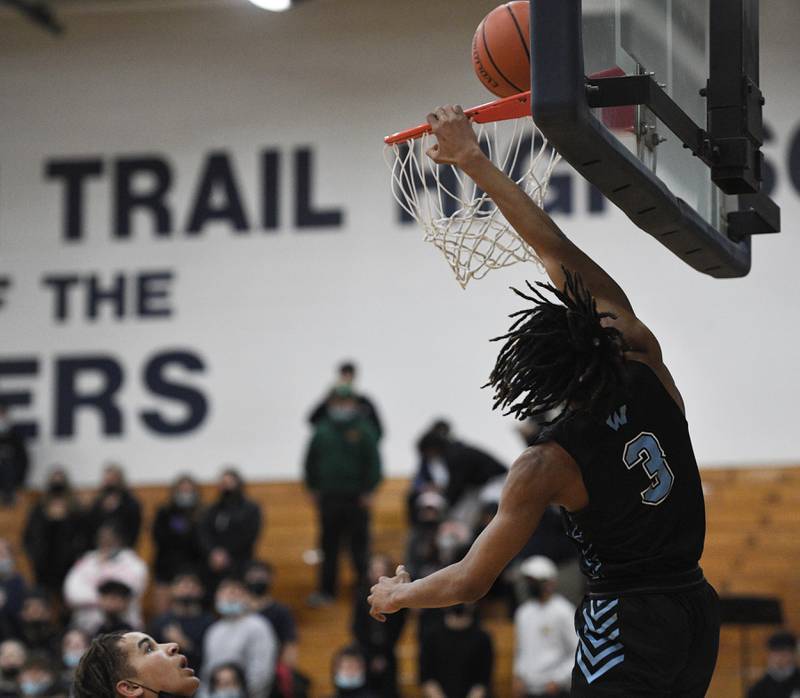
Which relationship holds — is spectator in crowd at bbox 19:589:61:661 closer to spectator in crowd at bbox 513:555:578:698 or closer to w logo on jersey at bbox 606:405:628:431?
spectator in crowd at bbox 513:555:578:698

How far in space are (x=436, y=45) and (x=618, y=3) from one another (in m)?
14.0

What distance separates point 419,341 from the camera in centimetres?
1795

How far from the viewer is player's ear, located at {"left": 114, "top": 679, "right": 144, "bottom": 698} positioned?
447 centimetres

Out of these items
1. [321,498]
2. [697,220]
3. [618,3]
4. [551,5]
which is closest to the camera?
[551,5]

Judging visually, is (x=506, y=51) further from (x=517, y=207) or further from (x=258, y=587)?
(x=258, y=587)

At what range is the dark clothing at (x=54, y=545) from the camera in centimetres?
1502

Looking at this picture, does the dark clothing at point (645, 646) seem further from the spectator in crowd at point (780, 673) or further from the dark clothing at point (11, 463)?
the dark clothing at point (11, 463)

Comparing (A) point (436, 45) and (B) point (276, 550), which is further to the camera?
(A) point (436, 45)

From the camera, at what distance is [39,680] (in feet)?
38.7

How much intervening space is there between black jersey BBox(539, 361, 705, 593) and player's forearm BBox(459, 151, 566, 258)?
43 cm

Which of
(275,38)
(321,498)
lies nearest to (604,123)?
(321,498)

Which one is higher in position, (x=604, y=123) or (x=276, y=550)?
(x=604, y=123)

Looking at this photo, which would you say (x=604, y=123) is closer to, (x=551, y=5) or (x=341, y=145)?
(x=551, y=5)

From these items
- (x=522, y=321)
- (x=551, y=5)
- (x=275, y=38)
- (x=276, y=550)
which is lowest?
(x=276, y=550)
